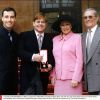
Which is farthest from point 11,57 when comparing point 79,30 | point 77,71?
point 79,30

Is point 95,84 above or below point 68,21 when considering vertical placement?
below

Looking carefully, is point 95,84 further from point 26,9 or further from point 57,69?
point 26,9

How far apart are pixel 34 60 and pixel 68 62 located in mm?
470

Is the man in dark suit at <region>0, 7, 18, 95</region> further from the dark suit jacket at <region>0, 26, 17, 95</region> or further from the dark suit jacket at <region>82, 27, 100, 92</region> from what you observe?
the dark suit jacket at <region>82, 27, 100, 92</region>

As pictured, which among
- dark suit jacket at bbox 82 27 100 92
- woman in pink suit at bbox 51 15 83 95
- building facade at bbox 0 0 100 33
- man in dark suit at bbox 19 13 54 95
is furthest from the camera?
building facade at bbox 0 0 100 33

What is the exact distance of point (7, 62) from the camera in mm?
6238

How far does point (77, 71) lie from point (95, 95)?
44 centimetres

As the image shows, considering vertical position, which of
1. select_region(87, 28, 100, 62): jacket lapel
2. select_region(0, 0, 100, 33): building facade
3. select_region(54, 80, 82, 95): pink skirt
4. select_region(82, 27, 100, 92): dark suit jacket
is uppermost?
select_region(0, 0, 100, 33): building facade

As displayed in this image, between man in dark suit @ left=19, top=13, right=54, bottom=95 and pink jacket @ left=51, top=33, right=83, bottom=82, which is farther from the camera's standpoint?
man in dark suit @ left=19, top=13, right=54, bottom=95

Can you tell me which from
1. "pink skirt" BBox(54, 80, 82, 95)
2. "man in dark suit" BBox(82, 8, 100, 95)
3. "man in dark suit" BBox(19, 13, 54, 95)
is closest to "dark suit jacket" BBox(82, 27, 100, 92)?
"man in dark suit" BBox(82, 8, 100, 95)

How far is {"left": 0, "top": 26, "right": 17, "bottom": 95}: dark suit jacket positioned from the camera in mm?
6223

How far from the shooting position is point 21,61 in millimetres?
6434

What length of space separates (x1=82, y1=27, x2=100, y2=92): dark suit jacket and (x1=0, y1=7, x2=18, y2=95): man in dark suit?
1.01m

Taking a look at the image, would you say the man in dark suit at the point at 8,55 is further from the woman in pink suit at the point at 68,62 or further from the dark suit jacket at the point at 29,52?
the woman in pink suit at the point at 68,62
